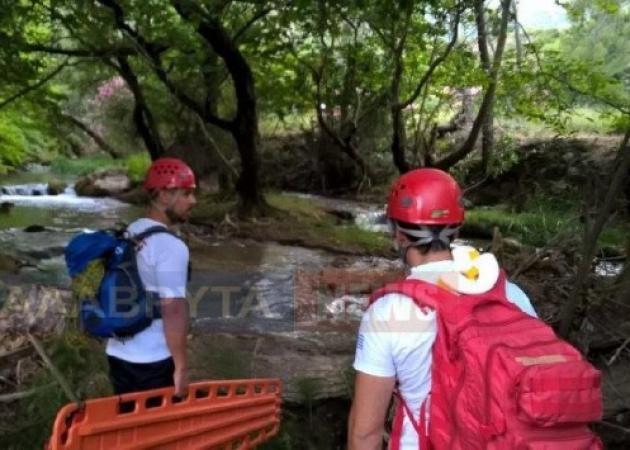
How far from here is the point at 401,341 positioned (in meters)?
1.95

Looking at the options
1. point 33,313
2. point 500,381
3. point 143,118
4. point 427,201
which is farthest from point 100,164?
point 500,381

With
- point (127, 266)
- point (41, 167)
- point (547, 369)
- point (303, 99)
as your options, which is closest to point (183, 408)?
point (127, 266)

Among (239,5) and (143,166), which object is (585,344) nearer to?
(239,5)

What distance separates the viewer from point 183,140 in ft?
61.9

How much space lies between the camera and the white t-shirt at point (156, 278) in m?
3.15

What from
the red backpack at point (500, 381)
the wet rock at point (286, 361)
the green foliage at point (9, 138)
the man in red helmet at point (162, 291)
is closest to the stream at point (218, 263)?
the wet rock at point (286, 361)

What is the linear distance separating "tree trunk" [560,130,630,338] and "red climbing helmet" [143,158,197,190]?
2611 mm

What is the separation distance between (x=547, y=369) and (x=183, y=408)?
1746 millimetres

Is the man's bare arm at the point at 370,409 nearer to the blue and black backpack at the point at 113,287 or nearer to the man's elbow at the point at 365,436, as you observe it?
the man's elbow at the point at 365,436

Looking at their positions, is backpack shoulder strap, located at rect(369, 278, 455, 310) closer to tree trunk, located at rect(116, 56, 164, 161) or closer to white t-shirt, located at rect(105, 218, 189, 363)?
white t-shirt, located at rect(105, 218, 189, 363)

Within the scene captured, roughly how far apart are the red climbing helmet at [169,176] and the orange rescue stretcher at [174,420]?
0.96 metres

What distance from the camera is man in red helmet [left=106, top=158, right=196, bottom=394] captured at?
316cm

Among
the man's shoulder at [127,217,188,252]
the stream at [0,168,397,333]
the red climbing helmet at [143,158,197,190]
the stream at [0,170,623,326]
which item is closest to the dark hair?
the man's shoulder at [127,217,188,252]

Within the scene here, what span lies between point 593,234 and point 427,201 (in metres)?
2.79
